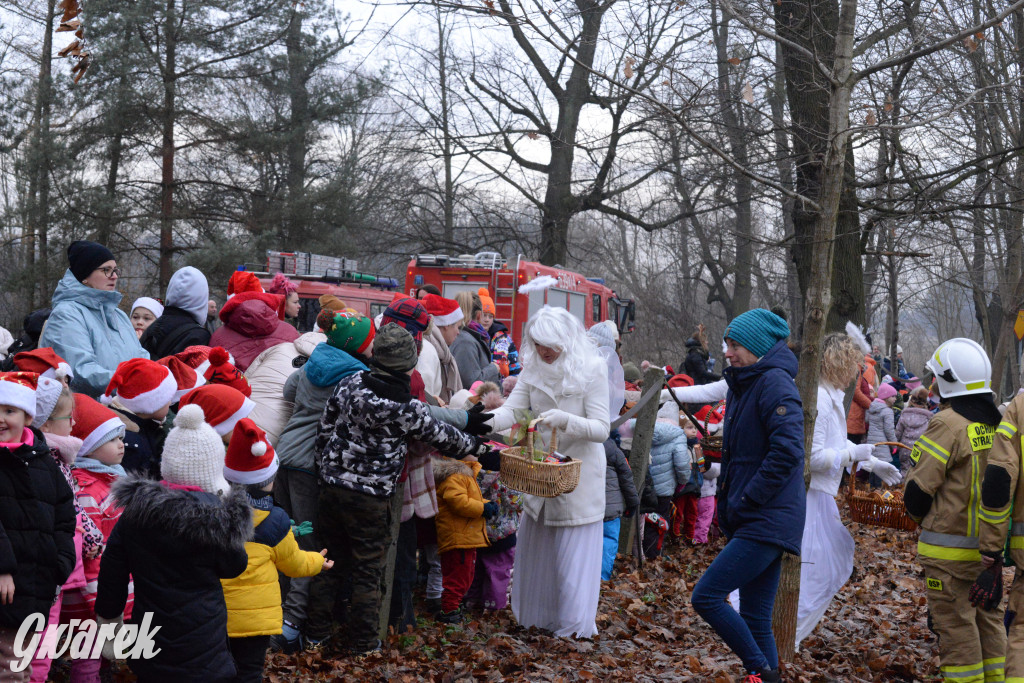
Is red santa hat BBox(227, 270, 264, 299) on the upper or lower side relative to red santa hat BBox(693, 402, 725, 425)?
upper

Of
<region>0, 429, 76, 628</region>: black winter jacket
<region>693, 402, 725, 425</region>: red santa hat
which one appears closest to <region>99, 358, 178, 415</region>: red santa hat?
<region>0, 429, 76, 628</region>: black winter jacket

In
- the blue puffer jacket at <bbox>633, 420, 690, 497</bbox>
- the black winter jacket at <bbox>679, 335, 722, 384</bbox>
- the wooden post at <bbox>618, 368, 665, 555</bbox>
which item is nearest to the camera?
the wooden post at <bbox>618, 368, 665, 555</bbox>

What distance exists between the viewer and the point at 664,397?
7.87 metres

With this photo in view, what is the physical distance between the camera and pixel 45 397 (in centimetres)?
430

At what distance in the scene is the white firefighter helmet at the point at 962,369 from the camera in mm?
5262

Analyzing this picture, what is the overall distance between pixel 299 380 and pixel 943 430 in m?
3.93

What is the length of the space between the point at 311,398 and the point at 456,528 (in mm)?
1494

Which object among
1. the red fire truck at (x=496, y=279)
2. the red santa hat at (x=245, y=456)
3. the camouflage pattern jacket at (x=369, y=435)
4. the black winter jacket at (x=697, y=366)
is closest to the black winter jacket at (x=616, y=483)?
the camouflage pattern jacket at (x=369, y=435)

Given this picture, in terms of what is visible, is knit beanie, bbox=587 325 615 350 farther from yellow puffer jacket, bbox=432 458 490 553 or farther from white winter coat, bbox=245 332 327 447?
white winter coat, bbox=245 332 327 447

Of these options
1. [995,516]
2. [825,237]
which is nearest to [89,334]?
[825,237]

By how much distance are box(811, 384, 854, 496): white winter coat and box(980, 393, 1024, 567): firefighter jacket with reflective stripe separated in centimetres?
161

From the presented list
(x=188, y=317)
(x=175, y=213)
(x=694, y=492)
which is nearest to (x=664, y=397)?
(x=694, y=492)

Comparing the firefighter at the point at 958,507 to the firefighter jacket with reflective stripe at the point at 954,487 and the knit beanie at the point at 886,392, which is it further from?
the knit beanie at the point at 886,392

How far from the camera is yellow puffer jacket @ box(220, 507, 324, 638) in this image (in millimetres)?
4199
